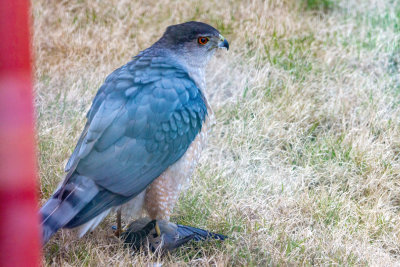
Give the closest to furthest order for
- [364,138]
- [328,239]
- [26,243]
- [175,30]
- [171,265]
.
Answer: [26,243] < [171,265] < [328,239] < [175,30] < [364,138]

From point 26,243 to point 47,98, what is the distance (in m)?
3.60

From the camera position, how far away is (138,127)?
11.0ft

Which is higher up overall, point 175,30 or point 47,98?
point 175,30

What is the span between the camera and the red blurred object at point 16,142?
154 centimetres

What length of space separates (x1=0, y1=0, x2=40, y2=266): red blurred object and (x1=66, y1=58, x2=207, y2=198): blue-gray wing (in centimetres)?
154

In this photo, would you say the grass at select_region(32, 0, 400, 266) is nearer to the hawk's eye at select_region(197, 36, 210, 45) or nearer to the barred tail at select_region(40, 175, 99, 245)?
the barred tail at select_region(40, 175, 99, 245)

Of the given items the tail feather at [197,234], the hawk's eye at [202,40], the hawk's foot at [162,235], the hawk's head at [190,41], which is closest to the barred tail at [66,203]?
the hawk's foot at [162,235]

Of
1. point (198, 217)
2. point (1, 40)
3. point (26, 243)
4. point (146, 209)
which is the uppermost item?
point (1, 40)

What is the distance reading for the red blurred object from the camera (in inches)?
60.5

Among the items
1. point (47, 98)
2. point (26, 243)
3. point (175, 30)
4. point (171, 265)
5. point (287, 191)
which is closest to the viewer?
point (26, 243)

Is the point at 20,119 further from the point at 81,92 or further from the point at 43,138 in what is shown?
the point at 81,92

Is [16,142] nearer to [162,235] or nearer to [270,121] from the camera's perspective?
[162,235]

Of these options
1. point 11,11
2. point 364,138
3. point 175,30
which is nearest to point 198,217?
point 175,30

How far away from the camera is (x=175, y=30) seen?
12.9 ft
